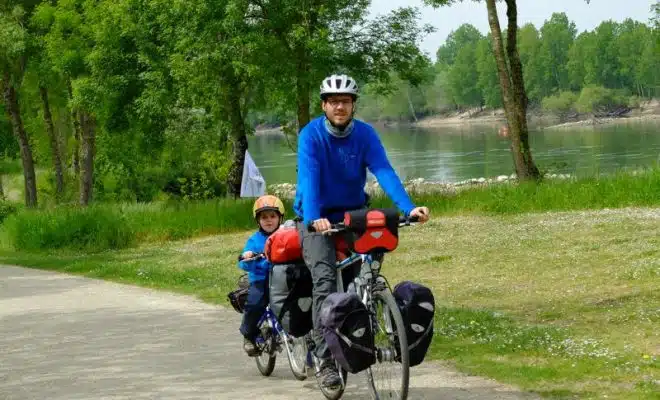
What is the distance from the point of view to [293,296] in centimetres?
752

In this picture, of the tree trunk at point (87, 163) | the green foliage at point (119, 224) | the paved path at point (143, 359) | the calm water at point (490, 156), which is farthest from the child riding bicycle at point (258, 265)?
the calm water at point (490, 156)

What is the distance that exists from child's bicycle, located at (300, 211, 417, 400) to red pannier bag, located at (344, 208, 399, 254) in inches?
2.7

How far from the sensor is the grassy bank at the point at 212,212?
24297 mm

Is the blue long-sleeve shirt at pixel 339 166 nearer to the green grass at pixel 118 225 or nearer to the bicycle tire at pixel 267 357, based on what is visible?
the bicycle tire at pixel 267 357

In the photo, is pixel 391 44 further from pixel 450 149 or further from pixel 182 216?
pixel 450 149

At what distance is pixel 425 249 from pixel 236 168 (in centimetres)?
1994

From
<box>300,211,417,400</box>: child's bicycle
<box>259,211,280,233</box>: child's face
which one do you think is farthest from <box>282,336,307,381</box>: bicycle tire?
<box>300,211,417,400</box>: child's bicycle

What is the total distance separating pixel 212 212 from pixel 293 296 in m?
23.0

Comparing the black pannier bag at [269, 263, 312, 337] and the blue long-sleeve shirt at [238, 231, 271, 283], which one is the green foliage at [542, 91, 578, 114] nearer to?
the blue long-sleeve shirt at [238, 231, 271, 283]

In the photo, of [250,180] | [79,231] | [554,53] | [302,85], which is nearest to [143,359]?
[79,231]

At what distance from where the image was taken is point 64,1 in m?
41.9

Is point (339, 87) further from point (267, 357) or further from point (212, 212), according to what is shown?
point (212, 212)

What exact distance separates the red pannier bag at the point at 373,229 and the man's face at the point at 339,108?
0.70 metres

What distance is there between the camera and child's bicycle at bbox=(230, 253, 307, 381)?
7.98 meters
